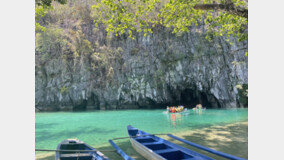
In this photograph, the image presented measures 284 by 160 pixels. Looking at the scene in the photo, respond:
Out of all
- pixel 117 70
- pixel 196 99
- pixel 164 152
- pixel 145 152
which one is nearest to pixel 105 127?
pixel 145 152

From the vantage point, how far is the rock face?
19.8 meters

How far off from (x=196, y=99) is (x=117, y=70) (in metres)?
11.4

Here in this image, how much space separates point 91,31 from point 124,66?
7.33 m

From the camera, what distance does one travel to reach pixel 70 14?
24000mm

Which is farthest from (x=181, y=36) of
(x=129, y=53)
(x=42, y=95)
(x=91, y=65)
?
(x=42, y=95)

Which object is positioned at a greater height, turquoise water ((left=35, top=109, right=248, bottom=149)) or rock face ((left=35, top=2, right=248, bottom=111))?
rock face ((left=35, top=2, right=248, bottom=111))

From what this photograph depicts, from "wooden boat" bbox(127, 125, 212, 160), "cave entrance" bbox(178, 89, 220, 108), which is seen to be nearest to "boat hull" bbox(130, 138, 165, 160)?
"wooden boat" bbox(127, 125, 212, 160)

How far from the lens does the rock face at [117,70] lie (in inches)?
781

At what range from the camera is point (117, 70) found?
73.5 feet

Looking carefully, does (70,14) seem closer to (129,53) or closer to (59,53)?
(59,53)

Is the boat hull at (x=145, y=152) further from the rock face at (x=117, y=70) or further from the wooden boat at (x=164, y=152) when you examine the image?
the rock face at (x=117, y=70)

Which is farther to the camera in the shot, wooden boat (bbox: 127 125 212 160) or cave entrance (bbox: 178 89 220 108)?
cave entrance (bbox: 178 89 220 108)

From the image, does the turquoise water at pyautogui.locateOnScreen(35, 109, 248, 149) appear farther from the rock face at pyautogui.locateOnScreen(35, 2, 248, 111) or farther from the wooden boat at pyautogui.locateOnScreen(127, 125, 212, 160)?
the rock face at pyautogui.locateOnScreen(35, 2, 248, 111)
